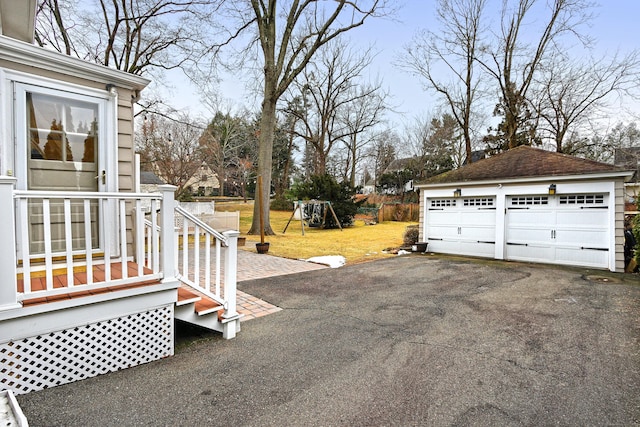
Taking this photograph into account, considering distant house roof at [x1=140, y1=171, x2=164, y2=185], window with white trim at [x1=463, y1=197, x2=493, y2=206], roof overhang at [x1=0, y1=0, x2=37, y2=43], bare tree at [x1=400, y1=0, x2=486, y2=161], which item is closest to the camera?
roof overhang at [x1=0, y1=0, x2=37, y2=43]

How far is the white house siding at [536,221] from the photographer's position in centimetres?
728

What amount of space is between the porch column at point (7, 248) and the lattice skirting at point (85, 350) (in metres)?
0.33

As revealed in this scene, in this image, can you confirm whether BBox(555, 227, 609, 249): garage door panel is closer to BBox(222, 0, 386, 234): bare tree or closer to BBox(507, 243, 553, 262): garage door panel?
BBox(507, 243, 553, 262): garage door panel

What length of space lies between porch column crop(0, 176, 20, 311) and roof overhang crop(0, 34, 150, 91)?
202 centimetres

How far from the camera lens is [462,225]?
953 centimetres

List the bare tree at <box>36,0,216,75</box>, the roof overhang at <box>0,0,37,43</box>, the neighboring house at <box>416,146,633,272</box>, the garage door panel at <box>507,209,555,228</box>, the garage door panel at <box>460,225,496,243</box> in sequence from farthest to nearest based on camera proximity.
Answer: the bare tree at <box>36,0,216,75</box>
the garage door panel at <box>460,225,496,243</box>
the garage door panel at <box>507,209,555,228</box>
the neighboring house at <box>416,146,633,272</box>
the roof overhang at <box>0,0,37,43</box>

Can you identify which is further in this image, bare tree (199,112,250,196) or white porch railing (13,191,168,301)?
bare tree (199,112,250,196)

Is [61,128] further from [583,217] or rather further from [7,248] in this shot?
[583,217]

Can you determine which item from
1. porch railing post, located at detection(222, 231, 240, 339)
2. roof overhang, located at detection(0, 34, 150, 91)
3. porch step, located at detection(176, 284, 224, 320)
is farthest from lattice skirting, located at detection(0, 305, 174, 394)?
roof overhang, located at detection(0, 34, 150, 91)

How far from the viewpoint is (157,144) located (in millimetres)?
16531

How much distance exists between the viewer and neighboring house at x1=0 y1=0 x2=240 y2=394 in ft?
7.64

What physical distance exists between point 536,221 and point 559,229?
1.72ft

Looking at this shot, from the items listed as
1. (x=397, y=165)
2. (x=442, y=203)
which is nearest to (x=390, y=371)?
(x=442, y=203)

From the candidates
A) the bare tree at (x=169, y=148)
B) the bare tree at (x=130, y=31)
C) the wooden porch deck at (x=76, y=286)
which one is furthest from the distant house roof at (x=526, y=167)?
the bare tree at (x=169, y=148)
